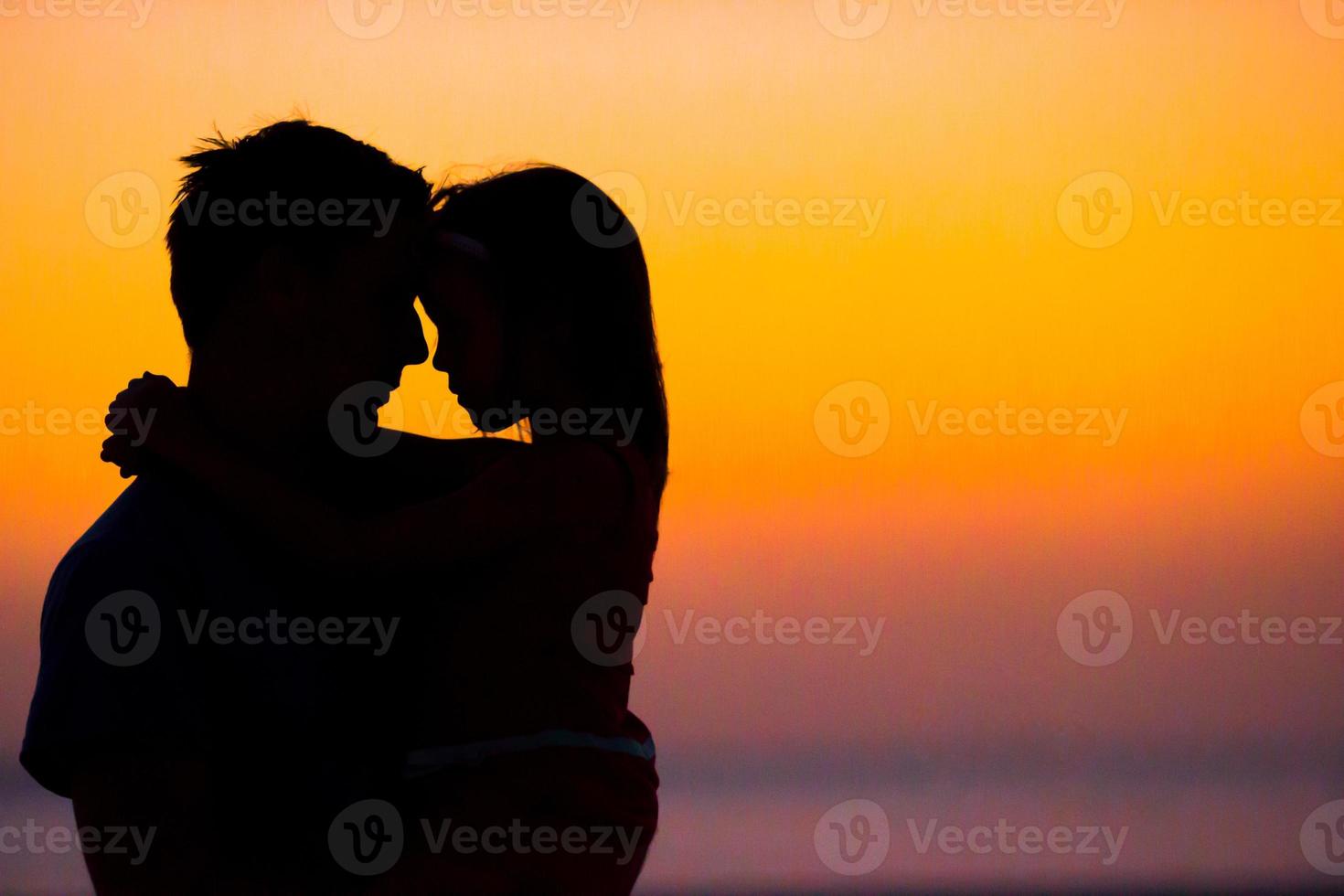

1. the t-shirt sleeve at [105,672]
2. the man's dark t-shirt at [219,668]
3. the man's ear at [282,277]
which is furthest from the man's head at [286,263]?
the t-shirt sleeve at [105,672]

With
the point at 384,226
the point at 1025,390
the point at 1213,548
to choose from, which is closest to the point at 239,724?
the point at 384,226

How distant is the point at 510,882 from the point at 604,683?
0.21 metres

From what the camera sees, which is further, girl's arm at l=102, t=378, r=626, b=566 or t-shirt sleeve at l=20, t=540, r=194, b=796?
girl's arm at l=102, t=378, r=626, b=566

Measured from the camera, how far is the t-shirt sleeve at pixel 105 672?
3.18 ft

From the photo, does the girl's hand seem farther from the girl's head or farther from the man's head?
the girl's head

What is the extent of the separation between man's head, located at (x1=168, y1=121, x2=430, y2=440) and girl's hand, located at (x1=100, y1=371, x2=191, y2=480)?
4cm

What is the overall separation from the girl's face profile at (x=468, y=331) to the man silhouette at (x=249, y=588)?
0.03 metres

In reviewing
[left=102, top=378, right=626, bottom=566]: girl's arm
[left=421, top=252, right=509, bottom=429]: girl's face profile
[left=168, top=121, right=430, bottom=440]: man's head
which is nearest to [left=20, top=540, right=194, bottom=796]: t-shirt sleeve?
[left=102, top=378, right=626, bottom=566]: girl's arm

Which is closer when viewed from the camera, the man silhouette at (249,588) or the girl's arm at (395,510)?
the man silhouette at (249,588)

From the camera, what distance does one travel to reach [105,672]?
979 mm

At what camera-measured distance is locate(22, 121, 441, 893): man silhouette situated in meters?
0.98

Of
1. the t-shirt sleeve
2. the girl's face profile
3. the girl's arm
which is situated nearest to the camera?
the t-shirt sleeve

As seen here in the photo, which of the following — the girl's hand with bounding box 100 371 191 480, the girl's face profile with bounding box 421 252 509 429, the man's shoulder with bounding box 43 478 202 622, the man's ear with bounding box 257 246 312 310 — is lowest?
the man's shoulder with bounding box 43 478 202 622

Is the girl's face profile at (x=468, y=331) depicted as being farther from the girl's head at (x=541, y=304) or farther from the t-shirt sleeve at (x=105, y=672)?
the t-shirt sleeve at (x=105, y=672)
